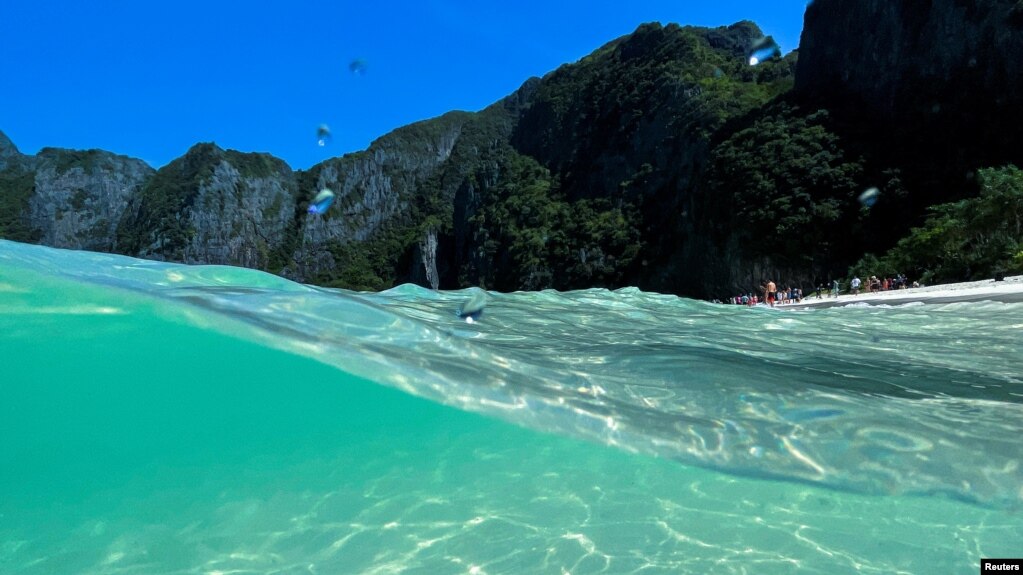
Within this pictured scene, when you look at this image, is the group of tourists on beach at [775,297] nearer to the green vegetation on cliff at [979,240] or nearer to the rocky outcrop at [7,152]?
the green vegetation on cliff at [979,240]

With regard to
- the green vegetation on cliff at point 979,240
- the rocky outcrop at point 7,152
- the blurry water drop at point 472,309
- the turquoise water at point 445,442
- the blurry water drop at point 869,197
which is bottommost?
the turquoise water at point 445,442

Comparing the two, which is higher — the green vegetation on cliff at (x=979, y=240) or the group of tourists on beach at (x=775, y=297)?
the green vegetation on cliff at (x=979, y=240)

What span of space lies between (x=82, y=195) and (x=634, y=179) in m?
129

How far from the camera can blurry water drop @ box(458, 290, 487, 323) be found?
7211 millimetres

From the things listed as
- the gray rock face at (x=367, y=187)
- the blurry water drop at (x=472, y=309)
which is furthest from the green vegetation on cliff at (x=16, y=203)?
the blurry water drop at (x=472, y=309)

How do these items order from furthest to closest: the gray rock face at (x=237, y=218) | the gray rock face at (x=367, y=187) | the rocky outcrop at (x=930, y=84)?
the gray rock face at (x=367, y=187), the gray rock face at (x=237, y=218), the rocky outcrop at (x=930, y=84)

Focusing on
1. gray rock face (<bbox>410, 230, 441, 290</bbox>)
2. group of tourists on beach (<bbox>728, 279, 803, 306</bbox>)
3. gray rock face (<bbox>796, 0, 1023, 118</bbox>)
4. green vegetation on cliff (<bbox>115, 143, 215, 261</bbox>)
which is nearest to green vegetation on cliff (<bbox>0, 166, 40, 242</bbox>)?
green vegetation on cliff (<bbox>115, 143, 215, 261</bbox>)

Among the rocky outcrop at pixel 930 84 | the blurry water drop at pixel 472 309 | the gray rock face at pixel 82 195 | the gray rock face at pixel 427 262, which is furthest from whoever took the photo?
the gray rock face at pixel 82 195

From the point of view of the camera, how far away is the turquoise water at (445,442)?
3.21m

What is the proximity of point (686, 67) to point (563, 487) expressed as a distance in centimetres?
7707

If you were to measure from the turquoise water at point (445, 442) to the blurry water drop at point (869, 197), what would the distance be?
1569 inches

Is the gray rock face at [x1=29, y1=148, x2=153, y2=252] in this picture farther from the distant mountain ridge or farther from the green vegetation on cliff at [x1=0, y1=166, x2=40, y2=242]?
the green vegetation on cliff at [x1=0, y1=166, x2=40, y2=242]

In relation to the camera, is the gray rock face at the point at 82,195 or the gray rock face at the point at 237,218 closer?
the gray rock face at the point at 237,218

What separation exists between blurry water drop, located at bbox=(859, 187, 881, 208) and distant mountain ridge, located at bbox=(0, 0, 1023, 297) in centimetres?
102
